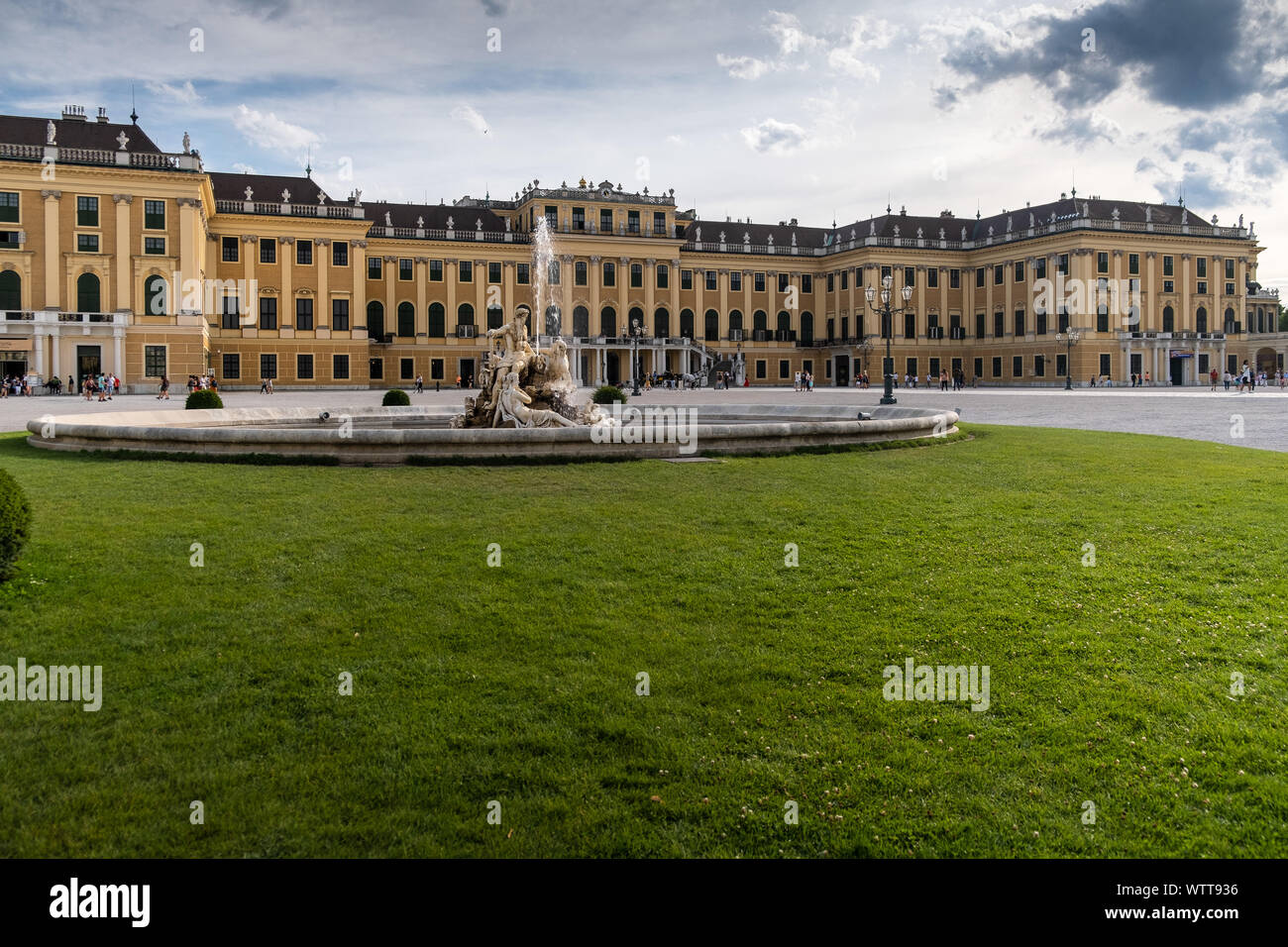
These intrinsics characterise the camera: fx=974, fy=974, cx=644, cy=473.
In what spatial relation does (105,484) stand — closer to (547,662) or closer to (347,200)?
(547,662)

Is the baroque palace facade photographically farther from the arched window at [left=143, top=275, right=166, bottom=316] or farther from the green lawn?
the green lawn

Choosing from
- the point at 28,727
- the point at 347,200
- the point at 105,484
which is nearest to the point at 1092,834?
the point at 28,727

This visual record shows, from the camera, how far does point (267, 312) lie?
63.8m

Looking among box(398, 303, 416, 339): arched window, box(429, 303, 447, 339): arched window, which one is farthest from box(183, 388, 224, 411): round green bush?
box(429, 303, 447, 339): arched window

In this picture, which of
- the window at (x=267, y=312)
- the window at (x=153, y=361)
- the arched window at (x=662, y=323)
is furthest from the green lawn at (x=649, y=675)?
the arched window at (x=662, y=323)

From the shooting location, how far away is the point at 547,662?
18.9 feet

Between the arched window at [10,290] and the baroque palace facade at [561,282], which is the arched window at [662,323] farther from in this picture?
the arched window at [10,290]

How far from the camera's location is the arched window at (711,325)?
78812 millimetres

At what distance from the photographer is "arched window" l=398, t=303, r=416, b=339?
70.7m

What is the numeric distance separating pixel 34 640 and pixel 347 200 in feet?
220

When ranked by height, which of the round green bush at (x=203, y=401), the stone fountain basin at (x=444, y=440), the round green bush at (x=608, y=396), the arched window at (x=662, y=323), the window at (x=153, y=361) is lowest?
the stone fountain basin at (x=444, y=440)

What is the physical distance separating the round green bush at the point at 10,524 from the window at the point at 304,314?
6080cm

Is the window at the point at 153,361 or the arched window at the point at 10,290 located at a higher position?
the arched window at the point at 10,290

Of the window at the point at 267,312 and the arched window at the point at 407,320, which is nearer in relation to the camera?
the window at the point at 267,312
